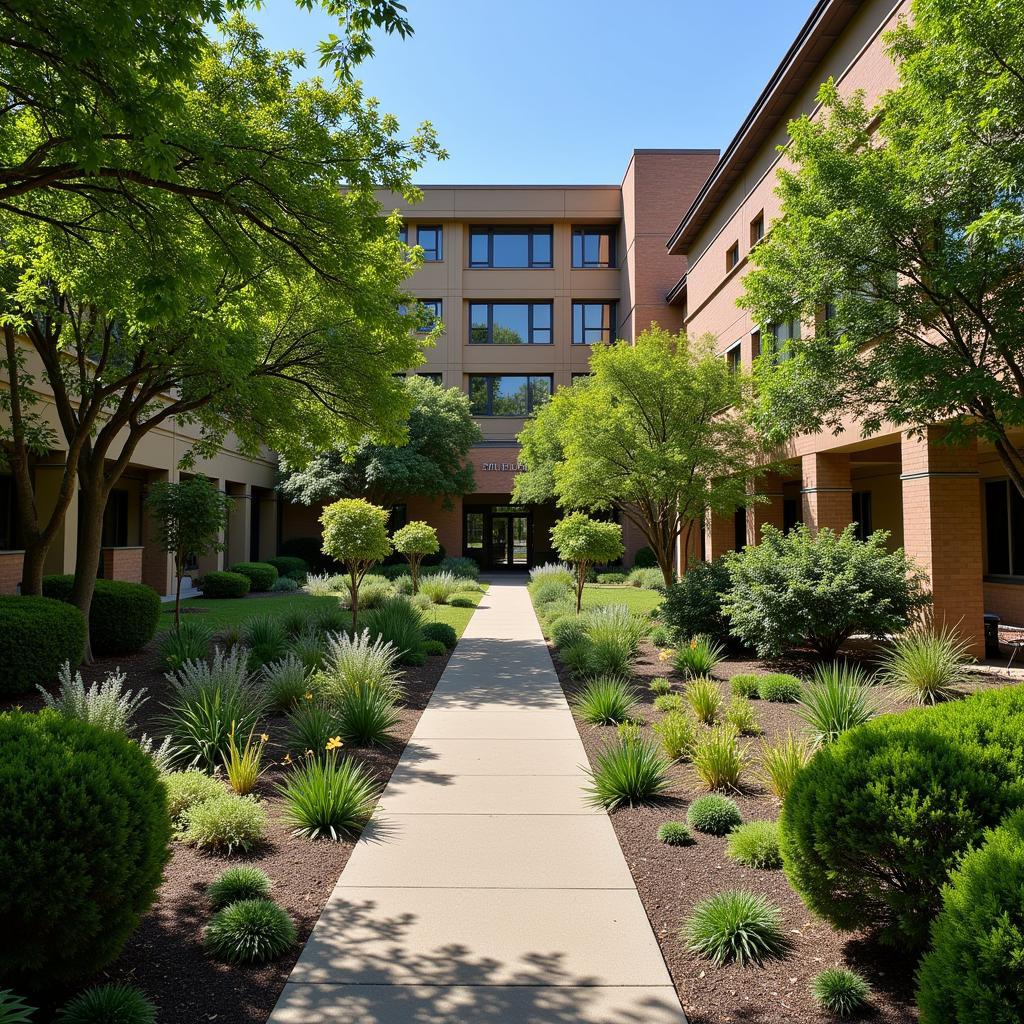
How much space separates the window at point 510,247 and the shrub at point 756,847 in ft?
112

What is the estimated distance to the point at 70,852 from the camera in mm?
2916

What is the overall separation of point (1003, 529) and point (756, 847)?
14.0 meters

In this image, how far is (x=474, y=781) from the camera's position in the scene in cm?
633

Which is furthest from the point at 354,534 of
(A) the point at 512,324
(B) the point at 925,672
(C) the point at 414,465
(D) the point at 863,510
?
(A) the point at 512,324

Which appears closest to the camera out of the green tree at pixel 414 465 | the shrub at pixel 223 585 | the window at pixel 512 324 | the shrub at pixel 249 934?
the shrub at pixel 249 934

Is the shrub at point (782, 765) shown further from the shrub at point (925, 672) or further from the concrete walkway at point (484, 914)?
the shrub at point (925, 672)

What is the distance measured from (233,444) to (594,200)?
20204 millimetres

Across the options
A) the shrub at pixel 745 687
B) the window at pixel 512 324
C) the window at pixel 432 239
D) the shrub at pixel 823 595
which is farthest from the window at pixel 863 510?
the window at pixel 432 239

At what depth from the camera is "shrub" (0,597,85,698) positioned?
8.52 meters

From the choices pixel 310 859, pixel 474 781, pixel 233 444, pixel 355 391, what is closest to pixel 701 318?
pixel 355 391

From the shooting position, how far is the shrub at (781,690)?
8914 mm

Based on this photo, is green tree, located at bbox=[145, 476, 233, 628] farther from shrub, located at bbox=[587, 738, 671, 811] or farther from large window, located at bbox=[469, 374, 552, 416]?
large window, located at bbox=[469, 374, 552, 416]

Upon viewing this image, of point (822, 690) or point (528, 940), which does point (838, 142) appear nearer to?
point (822, 690)

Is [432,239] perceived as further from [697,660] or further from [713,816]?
[713,816]
